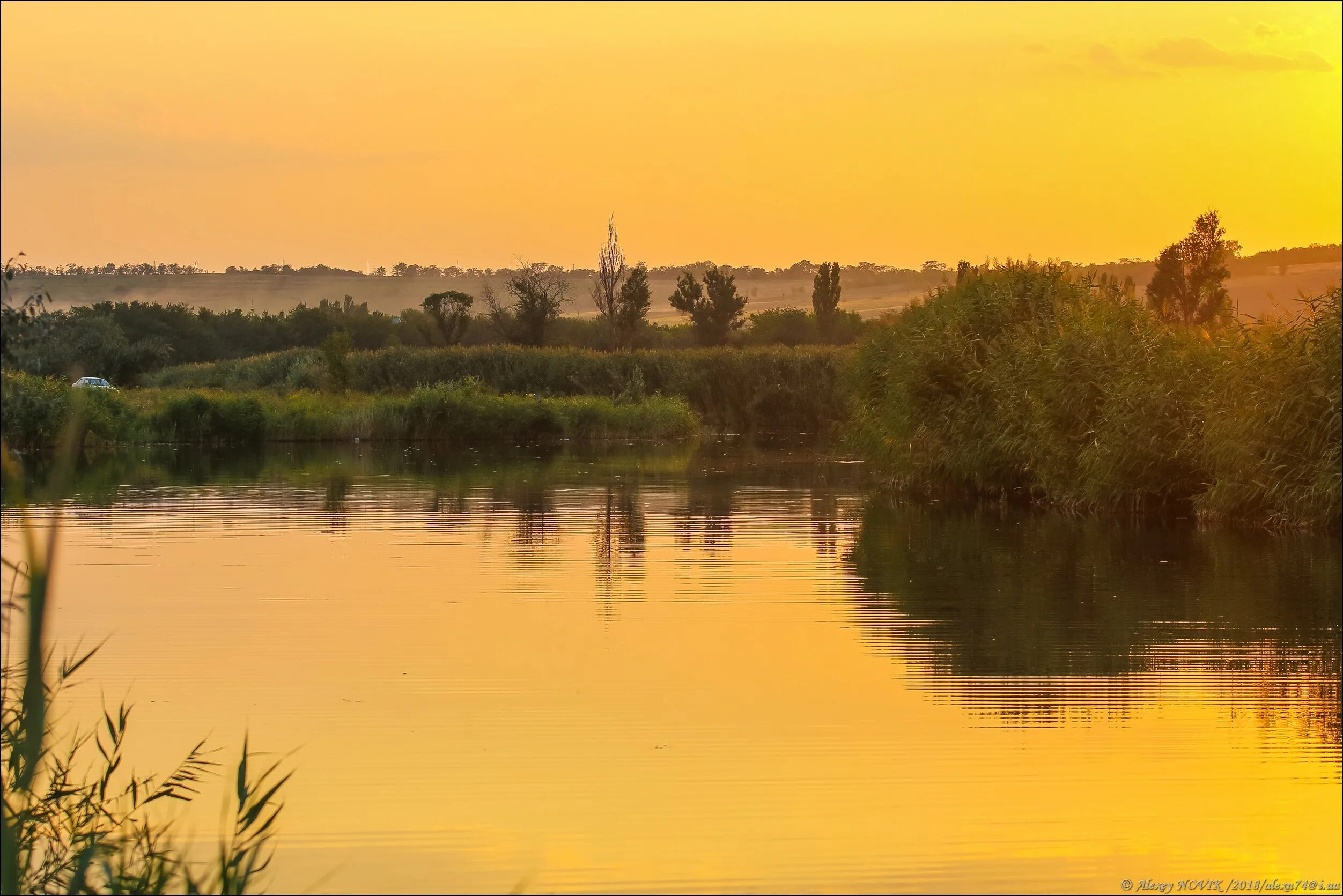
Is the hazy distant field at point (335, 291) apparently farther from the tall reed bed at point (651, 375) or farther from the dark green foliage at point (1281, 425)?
the dark green foliage at point (1281, 425)

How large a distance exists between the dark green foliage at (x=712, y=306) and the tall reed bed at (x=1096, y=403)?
150ft

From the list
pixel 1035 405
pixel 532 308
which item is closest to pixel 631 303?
Answer: pixel 532 308

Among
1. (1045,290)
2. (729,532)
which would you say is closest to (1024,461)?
(1045,290)

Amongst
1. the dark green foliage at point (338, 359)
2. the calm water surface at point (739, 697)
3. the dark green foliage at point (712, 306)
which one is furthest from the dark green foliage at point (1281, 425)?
the dark green foliage at point (712, 306)

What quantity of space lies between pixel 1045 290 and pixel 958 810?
20.6 meters

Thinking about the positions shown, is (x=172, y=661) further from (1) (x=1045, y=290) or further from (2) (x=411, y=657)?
(1) (x=1045, y=290)

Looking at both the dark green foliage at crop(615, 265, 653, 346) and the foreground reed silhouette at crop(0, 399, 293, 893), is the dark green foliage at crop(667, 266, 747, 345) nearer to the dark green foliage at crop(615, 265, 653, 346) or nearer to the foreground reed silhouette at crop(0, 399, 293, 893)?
the dark green foliage at crop(615, 265, 653, 346)

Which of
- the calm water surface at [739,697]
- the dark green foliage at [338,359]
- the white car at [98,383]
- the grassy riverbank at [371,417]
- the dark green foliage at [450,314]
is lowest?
the calm water surface at [739,697]

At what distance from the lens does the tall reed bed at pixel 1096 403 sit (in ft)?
60.8

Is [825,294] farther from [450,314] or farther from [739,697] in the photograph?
[739,697]

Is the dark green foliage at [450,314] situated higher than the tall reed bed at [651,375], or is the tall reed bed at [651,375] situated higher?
the dark green foliage at [450,314]

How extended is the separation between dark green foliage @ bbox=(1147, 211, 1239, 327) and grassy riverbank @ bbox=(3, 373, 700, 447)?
14.8m

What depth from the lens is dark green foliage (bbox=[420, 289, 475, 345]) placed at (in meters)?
69.8

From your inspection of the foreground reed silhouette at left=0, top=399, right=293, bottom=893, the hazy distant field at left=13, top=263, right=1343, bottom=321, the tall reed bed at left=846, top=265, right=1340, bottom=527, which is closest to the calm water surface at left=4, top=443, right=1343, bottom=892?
the foreground reed silhouette at left=0, top=399, right=293, bottom=893
